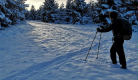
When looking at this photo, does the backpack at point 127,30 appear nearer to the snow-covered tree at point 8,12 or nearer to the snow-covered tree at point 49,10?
the snow-covered tree at point 8,12

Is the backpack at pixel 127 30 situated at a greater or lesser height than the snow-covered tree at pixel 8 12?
lesser

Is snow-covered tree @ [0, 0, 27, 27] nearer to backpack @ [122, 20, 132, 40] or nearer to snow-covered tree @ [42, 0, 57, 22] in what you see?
backpack @ [122, 20, 132, 40]

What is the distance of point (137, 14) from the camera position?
1845 cm

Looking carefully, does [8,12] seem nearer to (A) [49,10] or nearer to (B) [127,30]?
(B) [127,30]

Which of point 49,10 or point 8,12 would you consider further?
point 49,10

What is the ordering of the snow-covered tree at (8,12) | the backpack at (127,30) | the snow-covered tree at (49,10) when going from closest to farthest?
the backpack at (127,30) → the snow-covered tree at (8,12) → the snow-covered tree at (49,10)

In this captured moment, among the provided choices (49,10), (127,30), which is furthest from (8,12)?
(49,10)

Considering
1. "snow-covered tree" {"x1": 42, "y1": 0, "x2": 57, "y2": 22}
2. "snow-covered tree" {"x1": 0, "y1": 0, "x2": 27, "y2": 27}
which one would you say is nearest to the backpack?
"snow-covered tree" {"x1": 0, "y1": 0, "x2": 27, "y2": 27}

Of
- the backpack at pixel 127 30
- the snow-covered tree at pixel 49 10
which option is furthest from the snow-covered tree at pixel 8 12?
the snow-covered tree at pixel 49 10

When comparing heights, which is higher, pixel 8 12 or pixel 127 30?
pixel 8 12

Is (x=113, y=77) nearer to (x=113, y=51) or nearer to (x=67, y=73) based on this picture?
(x=113, y=51)

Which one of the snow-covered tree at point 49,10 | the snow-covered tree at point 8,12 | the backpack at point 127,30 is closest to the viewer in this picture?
the backpack at point 127,30

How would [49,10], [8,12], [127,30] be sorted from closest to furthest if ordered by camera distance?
1. [127,30]
2. [8,12]
3. [49,10]

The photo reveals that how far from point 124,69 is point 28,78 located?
330cm
